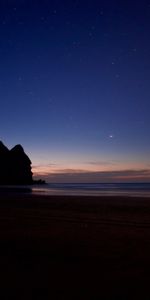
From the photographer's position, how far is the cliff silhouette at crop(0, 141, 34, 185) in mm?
108250

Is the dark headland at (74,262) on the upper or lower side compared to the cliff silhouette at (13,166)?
lower

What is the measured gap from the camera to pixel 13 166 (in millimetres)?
109500

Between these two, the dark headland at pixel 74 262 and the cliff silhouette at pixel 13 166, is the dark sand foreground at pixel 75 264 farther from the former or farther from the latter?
A: the cliff silhouette at pixel 13 166

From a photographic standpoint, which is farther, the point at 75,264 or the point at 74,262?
the point at 74,262

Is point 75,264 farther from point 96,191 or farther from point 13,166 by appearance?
point 13,166

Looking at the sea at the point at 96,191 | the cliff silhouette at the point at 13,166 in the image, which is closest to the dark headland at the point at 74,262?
the sea at the point at 96,191

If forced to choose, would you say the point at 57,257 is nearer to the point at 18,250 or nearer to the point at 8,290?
the point at 18,250

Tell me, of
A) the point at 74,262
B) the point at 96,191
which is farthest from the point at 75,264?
the point at 96,191

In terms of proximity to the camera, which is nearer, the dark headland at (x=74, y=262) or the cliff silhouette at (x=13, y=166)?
the dark headland at (x=74, y=262)

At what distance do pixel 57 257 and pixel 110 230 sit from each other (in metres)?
4.00

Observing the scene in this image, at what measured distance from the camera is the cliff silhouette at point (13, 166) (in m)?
108

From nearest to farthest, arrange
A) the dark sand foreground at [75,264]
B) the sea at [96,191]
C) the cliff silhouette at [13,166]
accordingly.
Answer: the dark sand foreground at [75,264]
the sea at [96,191]
the cliff silhouette at [13,166]

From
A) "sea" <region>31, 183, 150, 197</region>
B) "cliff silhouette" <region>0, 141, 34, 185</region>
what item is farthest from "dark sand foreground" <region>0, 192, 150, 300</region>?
"cliff silhouette" <region>0, 141, 34, 185</region>

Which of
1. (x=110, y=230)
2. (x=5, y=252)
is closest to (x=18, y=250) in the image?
(x=5, y=252)
